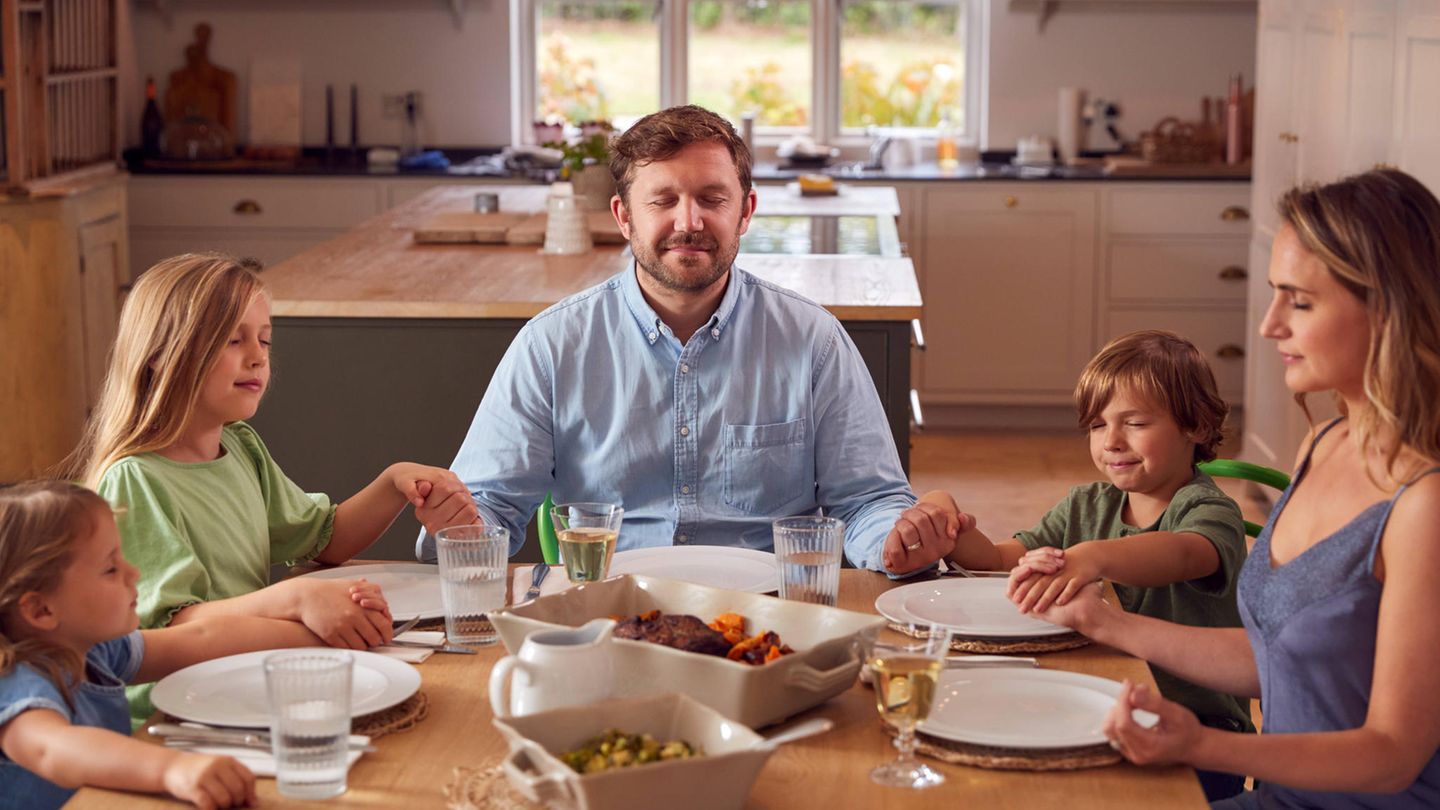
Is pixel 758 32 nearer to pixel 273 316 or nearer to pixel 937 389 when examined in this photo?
pixel 937 389

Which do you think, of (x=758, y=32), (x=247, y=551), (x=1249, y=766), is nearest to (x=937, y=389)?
(x=758, y=32)

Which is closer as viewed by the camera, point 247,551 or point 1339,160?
point 247,551

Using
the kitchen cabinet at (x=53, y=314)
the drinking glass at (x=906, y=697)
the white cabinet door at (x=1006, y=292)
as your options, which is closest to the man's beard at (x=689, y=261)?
the drinking glass at (x=906, y=697)

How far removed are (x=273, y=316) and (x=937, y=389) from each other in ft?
11.0

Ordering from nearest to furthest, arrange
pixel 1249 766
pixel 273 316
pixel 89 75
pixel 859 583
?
1. pixel 1249 766
2. pixel 859 583
3. pixel 273 316
4. pixel 89 75

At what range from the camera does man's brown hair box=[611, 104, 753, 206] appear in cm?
219

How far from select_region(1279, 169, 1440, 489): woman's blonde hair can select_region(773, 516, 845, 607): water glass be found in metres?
0.50

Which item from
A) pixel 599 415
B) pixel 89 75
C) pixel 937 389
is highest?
pixel 89 75

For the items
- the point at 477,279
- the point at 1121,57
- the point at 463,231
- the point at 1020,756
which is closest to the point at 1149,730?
the point at 1020,756

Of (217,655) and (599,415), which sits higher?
(599,415)

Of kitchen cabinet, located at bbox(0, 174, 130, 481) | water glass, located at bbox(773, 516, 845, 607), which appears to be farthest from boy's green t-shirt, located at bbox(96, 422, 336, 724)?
kitchen cabinet, located at bbox(0, 174, 130, 481)

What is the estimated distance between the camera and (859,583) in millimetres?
1853

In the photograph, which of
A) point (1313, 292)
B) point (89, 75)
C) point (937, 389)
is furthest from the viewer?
point (937, 389)

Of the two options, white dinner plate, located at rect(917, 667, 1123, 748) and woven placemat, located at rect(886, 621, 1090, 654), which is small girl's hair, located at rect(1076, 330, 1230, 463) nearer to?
woven placemat, located at rect(886, 621, 1090, 654)
